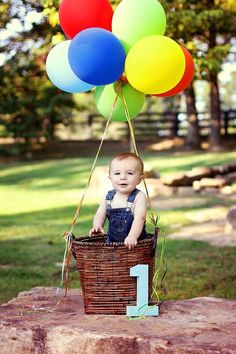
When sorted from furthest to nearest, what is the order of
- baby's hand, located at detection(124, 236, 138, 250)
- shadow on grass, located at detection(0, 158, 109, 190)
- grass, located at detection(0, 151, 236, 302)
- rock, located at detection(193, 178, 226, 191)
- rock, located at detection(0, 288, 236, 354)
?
shadow on grass, located at detection(0, 158, 109, 190) < rock, located at detection(193, 178, 226, 191) < grass, located at detection(0, 151, 236, 302) < baby's hand, located at detection(124, 236, 138, 250) < rock, located at detection(0, 288, 236, 354)

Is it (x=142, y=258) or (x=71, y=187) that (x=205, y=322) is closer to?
(x=142, y=258)

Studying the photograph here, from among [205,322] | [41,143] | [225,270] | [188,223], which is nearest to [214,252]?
[225,270]

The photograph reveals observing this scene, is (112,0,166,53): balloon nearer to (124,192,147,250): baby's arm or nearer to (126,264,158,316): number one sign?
(124,192,147,250): baby's arm

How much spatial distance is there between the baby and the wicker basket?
128 mm

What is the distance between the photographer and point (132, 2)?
3719 millimetres

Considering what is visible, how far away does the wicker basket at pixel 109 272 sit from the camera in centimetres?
347

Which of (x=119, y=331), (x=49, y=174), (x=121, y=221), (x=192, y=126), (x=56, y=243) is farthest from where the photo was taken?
(x=192, y=126)

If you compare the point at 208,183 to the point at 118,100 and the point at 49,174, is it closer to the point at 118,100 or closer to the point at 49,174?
the point at 49,174

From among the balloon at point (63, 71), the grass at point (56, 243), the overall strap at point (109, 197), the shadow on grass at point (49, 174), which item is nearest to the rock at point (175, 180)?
the grass at point (56, 243)

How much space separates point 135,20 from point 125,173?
33.3 inches

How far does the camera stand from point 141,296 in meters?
3.54

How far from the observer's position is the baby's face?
362 centimetres

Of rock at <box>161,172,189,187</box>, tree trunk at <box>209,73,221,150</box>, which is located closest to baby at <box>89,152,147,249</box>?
rock at <box>161,172,189,187</box>

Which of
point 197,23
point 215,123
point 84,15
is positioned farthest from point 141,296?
point 215,123
